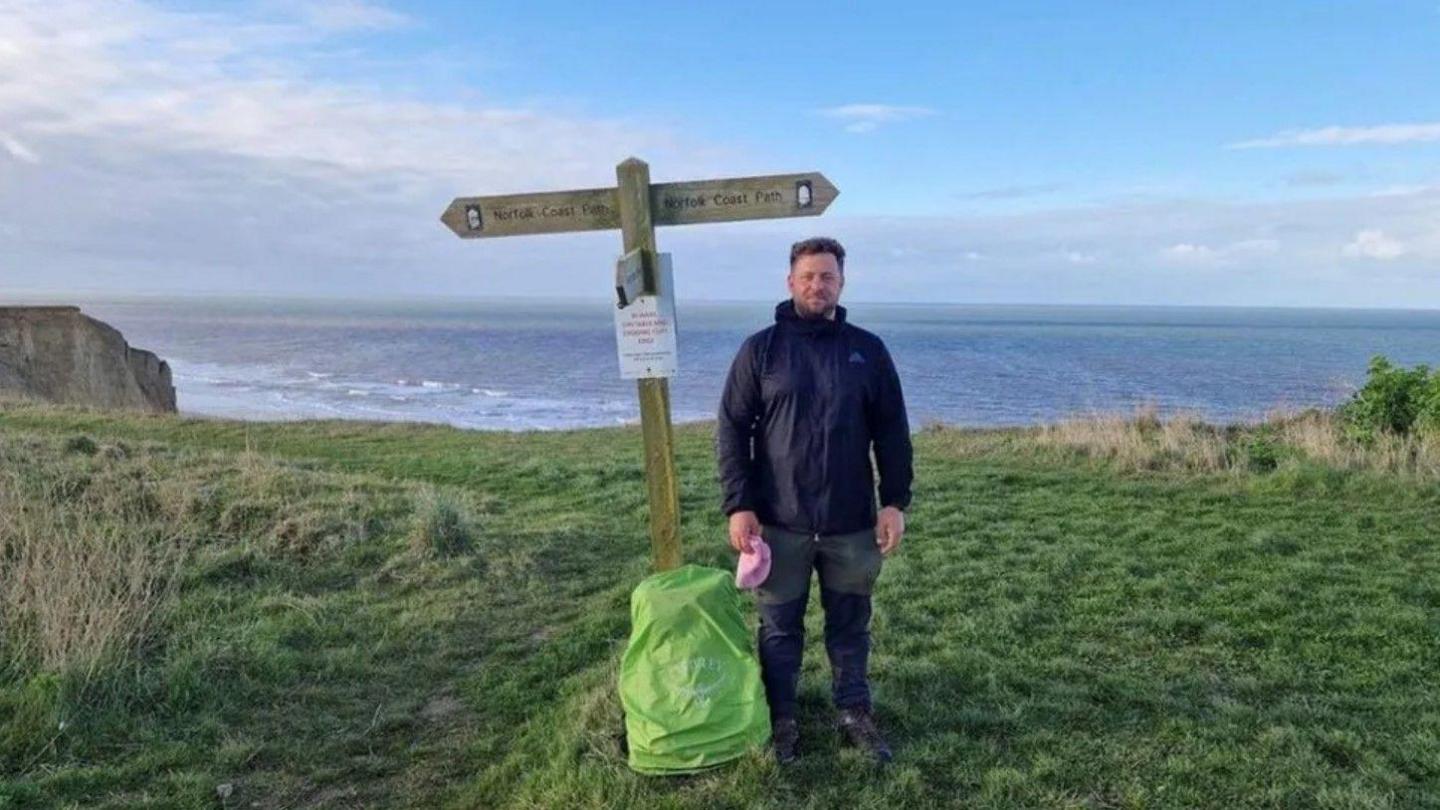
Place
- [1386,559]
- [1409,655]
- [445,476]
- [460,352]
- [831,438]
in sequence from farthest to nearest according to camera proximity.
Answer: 1. [460,352]
2. [445,476]
3. [1386,559]
4. [1409,655]
5. [831,438]

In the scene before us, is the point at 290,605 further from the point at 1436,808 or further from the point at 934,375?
the point at 934,375

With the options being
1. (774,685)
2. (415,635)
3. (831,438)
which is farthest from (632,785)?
(415,635)

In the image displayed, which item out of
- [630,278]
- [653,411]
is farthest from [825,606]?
[630,278]

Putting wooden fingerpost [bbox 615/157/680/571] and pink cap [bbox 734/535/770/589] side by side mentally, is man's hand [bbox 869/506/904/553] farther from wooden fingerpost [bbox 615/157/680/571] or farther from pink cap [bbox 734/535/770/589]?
wooden fingerpost [bbox 615/157/680/571]

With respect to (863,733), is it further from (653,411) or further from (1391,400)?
(1391,400)

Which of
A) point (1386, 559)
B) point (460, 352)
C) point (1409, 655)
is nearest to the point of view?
point (1409, 655)

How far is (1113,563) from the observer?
7.19m

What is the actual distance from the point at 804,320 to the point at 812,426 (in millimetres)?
435

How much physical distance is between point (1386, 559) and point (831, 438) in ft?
18.4

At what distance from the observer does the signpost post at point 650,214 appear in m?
4.47

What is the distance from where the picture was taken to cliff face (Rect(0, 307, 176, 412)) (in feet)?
79.6

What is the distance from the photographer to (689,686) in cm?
388

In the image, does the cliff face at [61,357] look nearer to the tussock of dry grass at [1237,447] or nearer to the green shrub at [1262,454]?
the tussock of dry grass at [1237,447]

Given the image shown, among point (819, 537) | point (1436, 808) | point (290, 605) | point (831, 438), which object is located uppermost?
point (831, 438)
